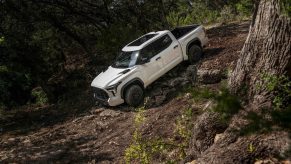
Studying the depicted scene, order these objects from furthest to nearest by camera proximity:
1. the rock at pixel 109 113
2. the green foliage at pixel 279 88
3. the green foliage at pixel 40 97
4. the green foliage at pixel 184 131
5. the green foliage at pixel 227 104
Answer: the green foliage at pixel 40 97 → the rock at pixel 109 113 → the green foliage at pixel 184 131 → the green foliage at pixel 279 88 → the green foliage at pixel 227 104

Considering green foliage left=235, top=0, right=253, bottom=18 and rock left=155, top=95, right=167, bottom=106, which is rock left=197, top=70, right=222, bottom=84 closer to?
rock left=155, top=95, right=167, bottom=106

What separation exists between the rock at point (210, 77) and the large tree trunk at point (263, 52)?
4046 mm

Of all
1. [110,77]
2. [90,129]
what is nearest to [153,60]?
[110,77]

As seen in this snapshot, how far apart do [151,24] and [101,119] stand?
976 cm

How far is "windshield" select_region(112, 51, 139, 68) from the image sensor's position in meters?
11.0

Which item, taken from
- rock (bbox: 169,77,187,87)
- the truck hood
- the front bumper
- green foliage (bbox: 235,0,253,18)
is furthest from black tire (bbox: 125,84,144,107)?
green foliage (bbox: 235,0,253,18)

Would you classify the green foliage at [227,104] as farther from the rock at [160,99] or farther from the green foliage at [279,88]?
the rock at [160,99]

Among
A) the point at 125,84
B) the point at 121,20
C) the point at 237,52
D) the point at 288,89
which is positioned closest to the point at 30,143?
the point at 125,84

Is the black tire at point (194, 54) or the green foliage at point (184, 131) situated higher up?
the black tire at point (194, 54)

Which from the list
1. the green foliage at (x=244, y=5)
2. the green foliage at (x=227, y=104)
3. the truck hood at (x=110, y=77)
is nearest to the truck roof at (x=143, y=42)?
the truck hood at (x=110, y=77)

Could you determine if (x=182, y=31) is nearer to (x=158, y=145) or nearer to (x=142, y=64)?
(x=142, y=64)

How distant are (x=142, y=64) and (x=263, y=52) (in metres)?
5.89

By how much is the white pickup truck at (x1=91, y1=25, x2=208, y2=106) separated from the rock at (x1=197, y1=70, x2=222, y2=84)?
163 cm

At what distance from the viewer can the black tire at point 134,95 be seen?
10.6 meters
